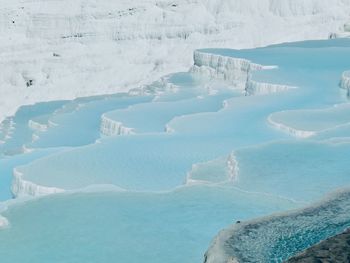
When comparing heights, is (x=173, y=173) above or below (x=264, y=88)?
below

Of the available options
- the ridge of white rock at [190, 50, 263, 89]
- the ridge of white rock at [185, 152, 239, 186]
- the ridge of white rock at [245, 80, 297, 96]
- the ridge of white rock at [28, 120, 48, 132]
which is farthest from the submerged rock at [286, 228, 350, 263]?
the ridge of white rock at [190, 50, 263, 89]

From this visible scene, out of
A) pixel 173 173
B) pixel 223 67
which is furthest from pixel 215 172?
pixel 223 67

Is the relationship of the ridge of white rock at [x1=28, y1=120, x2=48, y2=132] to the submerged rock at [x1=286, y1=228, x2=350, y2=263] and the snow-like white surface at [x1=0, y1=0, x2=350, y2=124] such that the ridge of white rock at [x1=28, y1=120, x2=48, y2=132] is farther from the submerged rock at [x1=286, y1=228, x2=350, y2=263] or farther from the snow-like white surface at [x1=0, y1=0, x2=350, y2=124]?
the submerged rock at [x1=286, y1=228, x2=350, y2=263]

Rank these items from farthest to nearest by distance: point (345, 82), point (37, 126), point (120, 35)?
point (120, 35) → point (37, 126) → point (345, 82)

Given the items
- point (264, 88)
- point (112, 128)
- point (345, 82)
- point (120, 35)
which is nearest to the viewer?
point (112, 128)

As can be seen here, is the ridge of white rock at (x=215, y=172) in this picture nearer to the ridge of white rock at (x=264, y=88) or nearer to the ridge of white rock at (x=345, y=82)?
the ridge of white rock at (x=345, y=82)

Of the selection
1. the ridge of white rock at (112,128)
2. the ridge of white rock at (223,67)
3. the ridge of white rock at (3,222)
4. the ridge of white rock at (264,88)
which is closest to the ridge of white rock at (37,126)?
the ridge of white rock at (112,128)

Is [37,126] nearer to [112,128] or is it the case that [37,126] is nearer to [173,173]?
[112,128]
